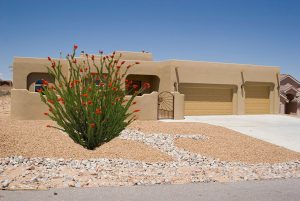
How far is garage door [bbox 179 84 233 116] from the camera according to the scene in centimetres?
2711

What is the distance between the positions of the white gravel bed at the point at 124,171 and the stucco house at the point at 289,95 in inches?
1048

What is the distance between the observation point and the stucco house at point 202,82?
87.1ft

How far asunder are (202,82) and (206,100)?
1.51 meters

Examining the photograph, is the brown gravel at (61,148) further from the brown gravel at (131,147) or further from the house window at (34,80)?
the house window at (34,80)

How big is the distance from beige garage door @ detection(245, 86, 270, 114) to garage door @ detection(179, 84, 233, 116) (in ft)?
5.58

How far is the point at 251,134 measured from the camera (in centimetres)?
1741

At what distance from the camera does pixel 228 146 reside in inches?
545

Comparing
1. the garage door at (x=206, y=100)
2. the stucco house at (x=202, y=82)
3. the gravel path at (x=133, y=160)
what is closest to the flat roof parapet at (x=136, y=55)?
the stucco house at (x=202, y=82)

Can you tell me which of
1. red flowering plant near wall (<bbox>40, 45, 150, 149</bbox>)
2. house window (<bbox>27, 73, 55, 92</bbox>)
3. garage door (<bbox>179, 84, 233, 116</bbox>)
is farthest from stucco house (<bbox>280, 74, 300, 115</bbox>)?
red flowering plant near wall (<bbox>40, 45, 150, 149</bbox>)

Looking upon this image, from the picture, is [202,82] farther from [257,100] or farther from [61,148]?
[61,148]

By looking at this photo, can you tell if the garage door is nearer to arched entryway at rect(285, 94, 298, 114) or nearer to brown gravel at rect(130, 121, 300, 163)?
brown gravel at rect(130, 121, 300, 163)

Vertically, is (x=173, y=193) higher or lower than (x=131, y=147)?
lower

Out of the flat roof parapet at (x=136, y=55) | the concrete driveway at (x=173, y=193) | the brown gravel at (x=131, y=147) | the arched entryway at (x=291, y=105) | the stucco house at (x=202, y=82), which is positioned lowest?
the concrete driveway at (x=173, y=193)

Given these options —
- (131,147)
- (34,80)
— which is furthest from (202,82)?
(131,147)
